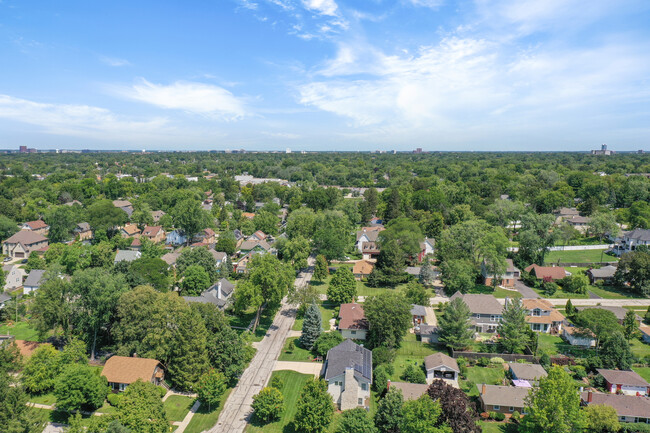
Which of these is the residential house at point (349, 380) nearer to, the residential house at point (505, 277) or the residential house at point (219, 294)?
the residential house at point (219, 294)

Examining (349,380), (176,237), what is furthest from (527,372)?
(176,237)

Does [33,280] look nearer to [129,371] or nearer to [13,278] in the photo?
[13,278]

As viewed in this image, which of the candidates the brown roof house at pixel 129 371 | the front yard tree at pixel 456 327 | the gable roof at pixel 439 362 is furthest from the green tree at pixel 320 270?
the brown roof house at pixel 129 371

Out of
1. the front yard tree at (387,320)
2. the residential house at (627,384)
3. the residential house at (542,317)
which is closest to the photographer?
the residential house at (627,384)

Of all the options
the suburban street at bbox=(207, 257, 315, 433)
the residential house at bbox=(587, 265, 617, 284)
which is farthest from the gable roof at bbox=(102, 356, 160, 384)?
the residential house at bbox=(587, 265, 617, 284)

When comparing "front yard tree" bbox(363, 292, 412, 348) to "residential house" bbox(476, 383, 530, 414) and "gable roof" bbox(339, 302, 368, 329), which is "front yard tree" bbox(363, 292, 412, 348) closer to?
"gable roof" bbox(339, 302, 368, 329)
